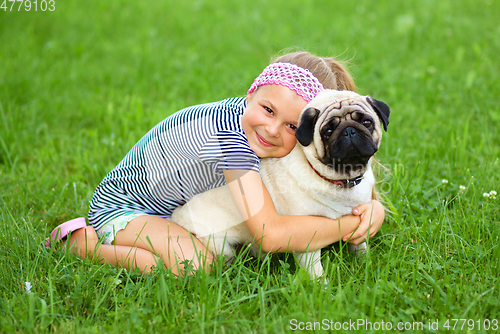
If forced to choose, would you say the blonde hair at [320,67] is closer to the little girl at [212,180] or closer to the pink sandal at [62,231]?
the little girl at [212,180]

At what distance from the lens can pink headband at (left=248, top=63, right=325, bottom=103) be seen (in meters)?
2.14

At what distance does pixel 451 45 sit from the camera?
5.21 meters

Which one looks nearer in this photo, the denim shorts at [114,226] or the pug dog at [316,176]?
the pug dog at [316,176]

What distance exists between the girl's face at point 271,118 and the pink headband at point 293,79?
26 millimetres

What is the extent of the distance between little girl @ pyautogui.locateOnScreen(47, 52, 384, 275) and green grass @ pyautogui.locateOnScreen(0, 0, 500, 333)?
0.15 metres

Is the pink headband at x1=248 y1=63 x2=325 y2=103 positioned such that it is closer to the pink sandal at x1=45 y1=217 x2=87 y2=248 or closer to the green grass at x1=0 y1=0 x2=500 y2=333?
the green grass at x1=0 y1=0 x2=500 y2=333

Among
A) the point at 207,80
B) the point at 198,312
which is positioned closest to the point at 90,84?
the point at 207,80

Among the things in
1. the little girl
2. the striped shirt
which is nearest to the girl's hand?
the little girl

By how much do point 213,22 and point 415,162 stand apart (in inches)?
179

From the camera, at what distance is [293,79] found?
214 cm

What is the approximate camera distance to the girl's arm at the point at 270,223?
6.82 feet

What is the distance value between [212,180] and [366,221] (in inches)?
35.0

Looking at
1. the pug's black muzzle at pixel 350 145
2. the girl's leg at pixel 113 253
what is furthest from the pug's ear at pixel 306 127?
the girl's leg at pixel 113 253

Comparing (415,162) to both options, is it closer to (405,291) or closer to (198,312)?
(405,291)
